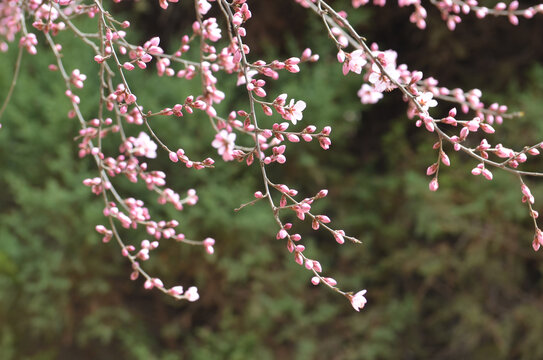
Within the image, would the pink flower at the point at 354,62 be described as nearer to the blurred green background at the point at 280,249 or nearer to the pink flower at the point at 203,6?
the pink flower at the point at 203,6

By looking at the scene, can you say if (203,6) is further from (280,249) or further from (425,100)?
(280,249)

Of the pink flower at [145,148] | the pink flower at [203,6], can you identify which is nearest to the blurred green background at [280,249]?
Result: the pink flower at [145,148]

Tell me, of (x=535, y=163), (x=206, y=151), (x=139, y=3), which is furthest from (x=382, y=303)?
(x=139, y=3)

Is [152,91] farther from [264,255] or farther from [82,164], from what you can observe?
[264,255]

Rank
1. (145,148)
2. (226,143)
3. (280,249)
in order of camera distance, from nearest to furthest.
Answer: (226,143)
(145,148)
(280,249)

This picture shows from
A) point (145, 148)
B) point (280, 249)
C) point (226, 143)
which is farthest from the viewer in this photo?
point (280, 249)

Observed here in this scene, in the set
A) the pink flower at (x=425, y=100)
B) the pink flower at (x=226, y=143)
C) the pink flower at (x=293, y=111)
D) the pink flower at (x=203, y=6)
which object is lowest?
the pink flower at (x=226, y=143)

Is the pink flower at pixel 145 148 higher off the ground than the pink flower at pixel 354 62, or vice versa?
the pink flower at pixel 354 62

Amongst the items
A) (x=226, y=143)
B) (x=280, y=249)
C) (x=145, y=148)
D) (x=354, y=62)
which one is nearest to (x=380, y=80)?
(x=354, y=62)

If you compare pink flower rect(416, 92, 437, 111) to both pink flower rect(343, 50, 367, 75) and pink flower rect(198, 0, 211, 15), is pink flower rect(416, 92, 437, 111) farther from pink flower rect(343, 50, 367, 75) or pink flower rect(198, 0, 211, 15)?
pink flower rect(198, 0, 211, 15)
